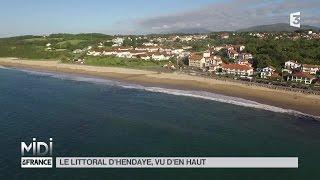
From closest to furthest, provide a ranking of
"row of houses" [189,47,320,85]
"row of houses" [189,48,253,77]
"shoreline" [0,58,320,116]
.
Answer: "shoreline" [0,58,320,116] → "row of houses" [189,47,320,85] → "row of houses" [189,48,253,77]

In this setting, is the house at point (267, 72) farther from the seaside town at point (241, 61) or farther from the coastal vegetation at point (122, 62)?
the coastal vegetation at point (122, 62)

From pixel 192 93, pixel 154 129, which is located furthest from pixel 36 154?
pixel 192 93

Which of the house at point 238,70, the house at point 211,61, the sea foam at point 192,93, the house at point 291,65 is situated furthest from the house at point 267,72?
the sea foam at point 192,93

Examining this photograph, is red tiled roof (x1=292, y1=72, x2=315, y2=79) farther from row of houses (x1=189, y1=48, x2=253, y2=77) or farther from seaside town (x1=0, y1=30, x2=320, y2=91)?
row of houses (x1=189, y1=48, x2=253, y2=77)

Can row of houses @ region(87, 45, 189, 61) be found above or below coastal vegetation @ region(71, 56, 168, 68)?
above

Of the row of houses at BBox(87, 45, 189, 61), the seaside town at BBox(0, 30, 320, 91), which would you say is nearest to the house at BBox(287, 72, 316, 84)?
the seaside town at BBox(0, 30, 320, 91)

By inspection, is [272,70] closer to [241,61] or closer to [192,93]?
[241,61]

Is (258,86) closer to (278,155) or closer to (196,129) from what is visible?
(196,129)
